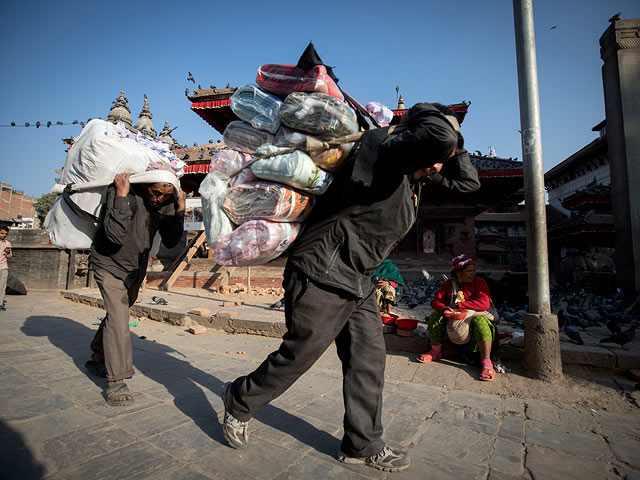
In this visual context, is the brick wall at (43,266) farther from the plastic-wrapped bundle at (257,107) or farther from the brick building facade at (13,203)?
the brick building facade at (13,203)

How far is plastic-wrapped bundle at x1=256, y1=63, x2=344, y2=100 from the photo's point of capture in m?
1.80

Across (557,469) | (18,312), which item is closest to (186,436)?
(557,469)

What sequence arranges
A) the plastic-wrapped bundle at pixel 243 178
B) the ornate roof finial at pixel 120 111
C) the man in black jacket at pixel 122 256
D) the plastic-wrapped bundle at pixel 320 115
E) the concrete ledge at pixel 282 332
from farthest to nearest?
the ornate roof finial at pixel 120 111, the concrete ledge at pixel 282 332, the man in black jacket at pixel 122 256, the plastic-wrapped bundle at pixel 243 178, the plastic-wrapped bundle at pixel 320 115

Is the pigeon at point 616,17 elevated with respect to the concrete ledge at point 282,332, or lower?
elevated

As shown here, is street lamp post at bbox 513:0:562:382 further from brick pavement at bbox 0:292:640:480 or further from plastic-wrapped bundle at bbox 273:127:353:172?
plastic-wrapped bundle at bbox 273:127:353:172

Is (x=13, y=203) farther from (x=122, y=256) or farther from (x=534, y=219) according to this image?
(x=534, y=219)

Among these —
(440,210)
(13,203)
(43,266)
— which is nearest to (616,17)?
(440,210)

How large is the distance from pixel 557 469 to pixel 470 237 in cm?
1436

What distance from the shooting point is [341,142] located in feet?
5.60

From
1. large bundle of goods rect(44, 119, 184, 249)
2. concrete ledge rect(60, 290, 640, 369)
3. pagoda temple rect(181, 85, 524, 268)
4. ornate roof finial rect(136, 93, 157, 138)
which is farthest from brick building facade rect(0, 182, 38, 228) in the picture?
large bundle of goods rect(44, 119, 184, 249)

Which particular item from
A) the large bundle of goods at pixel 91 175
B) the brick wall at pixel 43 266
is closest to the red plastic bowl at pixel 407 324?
the large bundle of goods at pixel 91 175

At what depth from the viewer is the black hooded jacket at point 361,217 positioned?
1577 mm

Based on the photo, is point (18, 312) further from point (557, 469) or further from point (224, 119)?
point (224, 119)

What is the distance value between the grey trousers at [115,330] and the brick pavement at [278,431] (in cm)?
23
